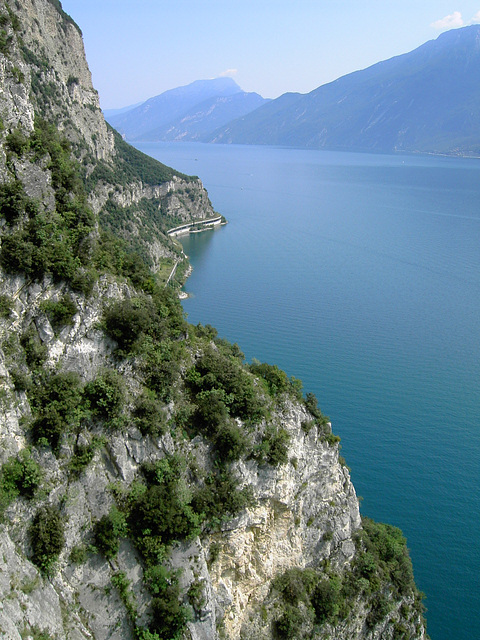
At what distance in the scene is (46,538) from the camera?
35.6 feet

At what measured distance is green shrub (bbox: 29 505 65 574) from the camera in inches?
423

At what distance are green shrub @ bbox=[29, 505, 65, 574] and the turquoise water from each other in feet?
56.9

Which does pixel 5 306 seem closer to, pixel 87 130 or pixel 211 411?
pixel 211 411

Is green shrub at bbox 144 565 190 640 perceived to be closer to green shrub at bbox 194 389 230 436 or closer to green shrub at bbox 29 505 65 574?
green shrub at bbox 29 505 65 574

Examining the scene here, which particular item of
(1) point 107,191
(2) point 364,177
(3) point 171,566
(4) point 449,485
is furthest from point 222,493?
(2) point 364,177

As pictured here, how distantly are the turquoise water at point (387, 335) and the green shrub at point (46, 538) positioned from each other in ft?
56.9

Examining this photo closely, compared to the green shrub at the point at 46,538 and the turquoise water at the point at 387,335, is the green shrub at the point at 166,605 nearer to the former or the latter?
the green shrub at the point at 46,538

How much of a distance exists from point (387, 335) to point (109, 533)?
34.4 m

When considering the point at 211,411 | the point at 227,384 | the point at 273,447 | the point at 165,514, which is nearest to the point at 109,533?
the point at 165,514

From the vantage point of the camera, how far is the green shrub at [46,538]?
10.8 m

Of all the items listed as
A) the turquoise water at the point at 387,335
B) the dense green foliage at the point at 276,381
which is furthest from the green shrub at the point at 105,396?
the turquoise water at the point at 387,335

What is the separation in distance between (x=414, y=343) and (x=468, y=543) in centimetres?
1995

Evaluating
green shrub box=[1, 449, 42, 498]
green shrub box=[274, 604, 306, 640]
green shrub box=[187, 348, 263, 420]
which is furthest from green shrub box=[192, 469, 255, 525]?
green shrub box=[1, 449, 42, 498]

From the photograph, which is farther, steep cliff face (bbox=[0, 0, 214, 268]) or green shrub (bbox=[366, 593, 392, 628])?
steep cliff face (bbox=[0, 0, 214, 268])
